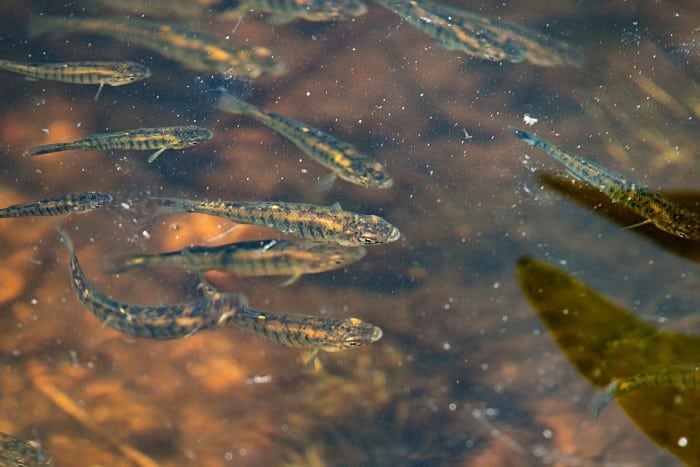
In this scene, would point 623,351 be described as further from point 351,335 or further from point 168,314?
point 168,314

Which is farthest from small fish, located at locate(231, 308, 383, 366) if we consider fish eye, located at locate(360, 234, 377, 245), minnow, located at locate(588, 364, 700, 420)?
minnow, located at locate(588, 364, 700, 420)

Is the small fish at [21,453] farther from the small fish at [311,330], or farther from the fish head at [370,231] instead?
the fish head at [370,231]

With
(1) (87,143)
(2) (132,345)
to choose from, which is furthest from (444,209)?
(1) (87,143)

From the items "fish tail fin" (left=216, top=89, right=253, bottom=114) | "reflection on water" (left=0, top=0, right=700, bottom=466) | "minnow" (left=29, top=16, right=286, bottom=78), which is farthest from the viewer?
"minnow" (left=29, top=16, right=286, bottom=78)

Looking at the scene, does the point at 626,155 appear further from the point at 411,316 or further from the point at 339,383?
the point at 339,383

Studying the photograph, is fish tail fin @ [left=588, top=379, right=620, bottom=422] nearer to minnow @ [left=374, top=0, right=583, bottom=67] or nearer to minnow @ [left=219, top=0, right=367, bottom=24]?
minnow @ [left=374, top=0, right=583, bottom=67]

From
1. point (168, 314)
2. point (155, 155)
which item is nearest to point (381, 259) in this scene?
point (168, 314)
